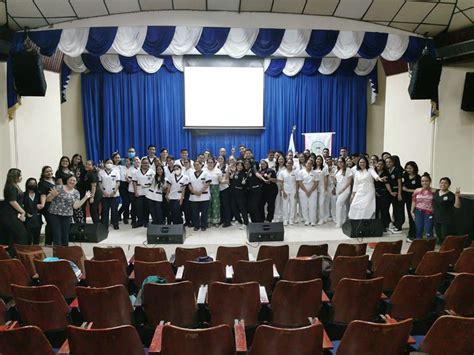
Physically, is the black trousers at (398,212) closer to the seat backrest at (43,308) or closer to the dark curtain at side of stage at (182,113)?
the dark curtain at side of stage at (182,113)

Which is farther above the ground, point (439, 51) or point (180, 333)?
point (439, 51)

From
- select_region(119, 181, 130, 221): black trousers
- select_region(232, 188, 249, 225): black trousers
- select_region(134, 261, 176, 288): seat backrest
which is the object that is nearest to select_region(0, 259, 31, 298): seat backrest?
select_region(134, 261, 176, 288): seat backrest

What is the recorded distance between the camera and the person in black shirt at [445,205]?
6.34 meters

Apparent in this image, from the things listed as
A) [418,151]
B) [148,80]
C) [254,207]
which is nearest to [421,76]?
[418,151]

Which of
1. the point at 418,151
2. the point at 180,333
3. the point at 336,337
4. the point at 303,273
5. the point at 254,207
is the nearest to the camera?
the point at 180,333

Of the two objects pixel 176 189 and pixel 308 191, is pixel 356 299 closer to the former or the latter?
pixel 176 189

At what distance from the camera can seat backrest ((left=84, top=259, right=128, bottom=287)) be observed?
394 centimetres

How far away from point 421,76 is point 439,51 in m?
0.90

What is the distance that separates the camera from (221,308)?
317 cm

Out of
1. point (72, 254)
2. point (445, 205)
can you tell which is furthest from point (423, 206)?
point (72, 254)

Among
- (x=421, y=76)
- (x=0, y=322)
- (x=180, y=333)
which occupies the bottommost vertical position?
(x=0, y=322)

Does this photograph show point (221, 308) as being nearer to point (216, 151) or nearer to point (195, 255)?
point (195, 255)

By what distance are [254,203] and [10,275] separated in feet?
15.5

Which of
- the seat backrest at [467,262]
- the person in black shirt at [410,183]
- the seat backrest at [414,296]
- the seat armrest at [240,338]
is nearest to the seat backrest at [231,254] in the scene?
the seat armrest at [240,338]
